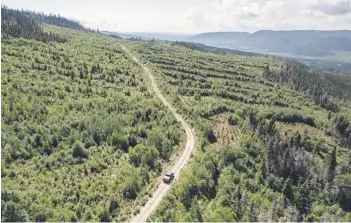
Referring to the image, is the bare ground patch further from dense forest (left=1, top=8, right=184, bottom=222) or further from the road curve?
dense forest (left=1, top=8, right=184, bottom=222)

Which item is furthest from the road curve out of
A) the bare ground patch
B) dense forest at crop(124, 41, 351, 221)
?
the bare ground patch

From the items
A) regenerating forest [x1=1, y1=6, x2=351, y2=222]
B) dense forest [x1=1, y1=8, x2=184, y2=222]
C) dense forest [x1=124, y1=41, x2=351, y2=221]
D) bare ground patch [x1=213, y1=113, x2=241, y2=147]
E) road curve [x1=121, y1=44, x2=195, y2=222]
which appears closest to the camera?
dense forest [x1=1, y1=8, x2=184, y2=222]

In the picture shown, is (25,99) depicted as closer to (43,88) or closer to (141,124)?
Result: (43,88)

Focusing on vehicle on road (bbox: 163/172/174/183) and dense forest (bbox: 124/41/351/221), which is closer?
dense forest (bbox: 124/41/351/221)

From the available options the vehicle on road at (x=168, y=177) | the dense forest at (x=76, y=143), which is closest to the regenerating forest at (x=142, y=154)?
the dense forest at (x=76, y=143)

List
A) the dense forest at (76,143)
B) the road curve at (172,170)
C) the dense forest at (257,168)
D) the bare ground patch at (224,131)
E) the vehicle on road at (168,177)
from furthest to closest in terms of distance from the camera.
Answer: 1. the bare ground patch at (224,131)
2. the vehicle on road at (168,177)
3. the dense forest at (257,168)
4. the road curve at (172,170)
5. the dense forest at (76,143)

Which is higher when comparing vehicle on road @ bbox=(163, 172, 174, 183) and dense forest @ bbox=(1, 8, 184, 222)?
dense forest @ bbox=(1, 8, 184, 222)

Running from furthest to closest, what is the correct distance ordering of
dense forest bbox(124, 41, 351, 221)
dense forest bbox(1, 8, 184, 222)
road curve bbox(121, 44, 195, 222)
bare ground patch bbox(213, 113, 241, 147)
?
bare ground patch bbox(213, 113, 241, 147) → dense forest bbox(124, 41, 351, 221) → road curve bbox(121, 44, 195, 222) → dense forest bbox(1, 8, 184, 222)

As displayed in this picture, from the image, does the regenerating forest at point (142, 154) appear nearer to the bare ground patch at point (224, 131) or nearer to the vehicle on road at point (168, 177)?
the bare ground patch at point (224, 131)
